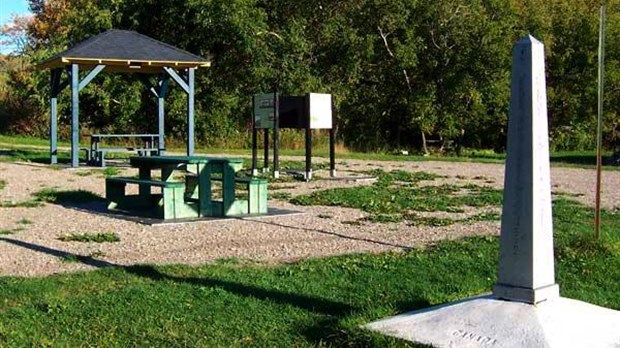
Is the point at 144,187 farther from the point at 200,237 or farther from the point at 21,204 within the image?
the point at 200,237

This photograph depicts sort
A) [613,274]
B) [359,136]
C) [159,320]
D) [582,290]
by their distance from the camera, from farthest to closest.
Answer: [359,136] → [613,274] → [582,290] → [159,320]

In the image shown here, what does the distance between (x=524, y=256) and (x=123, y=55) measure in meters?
14.7

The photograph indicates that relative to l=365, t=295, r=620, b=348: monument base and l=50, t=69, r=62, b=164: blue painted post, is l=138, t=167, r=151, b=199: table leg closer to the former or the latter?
l=365, t=295, r=620, b=348: monument base

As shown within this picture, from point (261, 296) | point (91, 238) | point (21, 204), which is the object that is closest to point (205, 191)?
point (91, 238)

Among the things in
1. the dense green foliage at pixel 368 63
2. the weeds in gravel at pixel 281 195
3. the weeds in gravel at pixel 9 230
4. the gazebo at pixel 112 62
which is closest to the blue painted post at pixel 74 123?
the gazebo at pixel 112 62

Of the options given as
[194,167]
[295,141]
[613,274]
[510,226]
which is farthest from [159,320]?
[295,141]

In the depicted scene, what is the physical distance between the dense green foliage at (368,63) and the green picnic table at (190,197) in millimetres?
17709

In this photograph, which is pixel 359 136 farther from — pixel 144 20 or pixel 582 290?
pixel 582 290

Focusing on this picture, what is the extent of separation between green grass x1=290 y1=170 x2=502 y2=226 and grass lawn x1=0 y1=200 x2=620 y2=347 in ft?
9.07

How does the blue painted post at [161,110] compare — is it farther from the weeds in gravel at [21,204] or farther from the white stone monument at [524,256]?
the white stone monument at [524,256]

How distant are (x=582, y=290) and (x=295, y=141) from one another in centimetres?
2354

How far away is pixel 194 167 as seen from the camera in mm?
10547

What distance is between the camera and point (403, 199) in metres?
12.1

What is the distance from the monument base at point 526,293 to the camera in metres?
4.61
